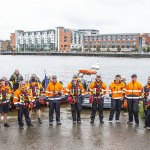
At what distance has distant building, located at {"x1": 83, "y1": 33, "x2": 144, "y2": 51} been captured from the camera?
170 meters

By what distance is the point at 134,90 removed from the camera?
35.9ft

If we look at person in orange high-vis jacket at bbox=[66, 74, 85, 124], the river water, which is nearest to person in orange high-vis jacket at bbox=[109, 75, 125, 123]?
person in orange high-vis jacket at bbox=[66, 74, 85, 124]

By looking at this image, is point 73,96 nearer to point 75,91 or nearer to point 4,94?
point 75,91

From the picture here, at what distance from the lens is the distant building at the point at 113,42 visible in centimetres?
17012

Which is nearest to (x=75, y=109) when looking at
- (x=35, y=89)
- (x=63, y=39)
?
(x=35, y=89)

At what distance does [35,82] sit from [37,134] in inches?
90.3

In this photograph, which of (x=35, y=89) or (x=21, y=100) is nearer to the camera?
(x=21, y=100)

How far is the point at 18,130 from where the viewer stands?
1012cm

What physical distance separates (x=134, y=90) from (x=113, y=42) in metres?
168

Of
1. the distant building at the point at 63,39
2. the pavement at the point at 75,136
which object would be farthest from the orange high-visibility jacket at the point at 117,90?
the distant building at the point at 63,39

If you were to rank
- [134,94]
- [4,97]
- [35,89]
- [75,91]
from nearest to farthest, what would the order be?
[4,97] → [134,94] → [75,91] → [35,89]

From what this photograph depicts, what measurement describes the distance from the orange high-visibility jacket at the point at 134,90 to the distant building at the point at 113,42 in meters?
161

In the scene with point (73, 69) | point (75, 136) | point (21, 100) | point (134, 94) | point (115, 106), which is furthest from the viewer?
point (73, 69)

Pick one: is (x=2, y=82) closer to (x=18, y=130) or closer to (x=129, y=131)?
(x=18, y=130)
